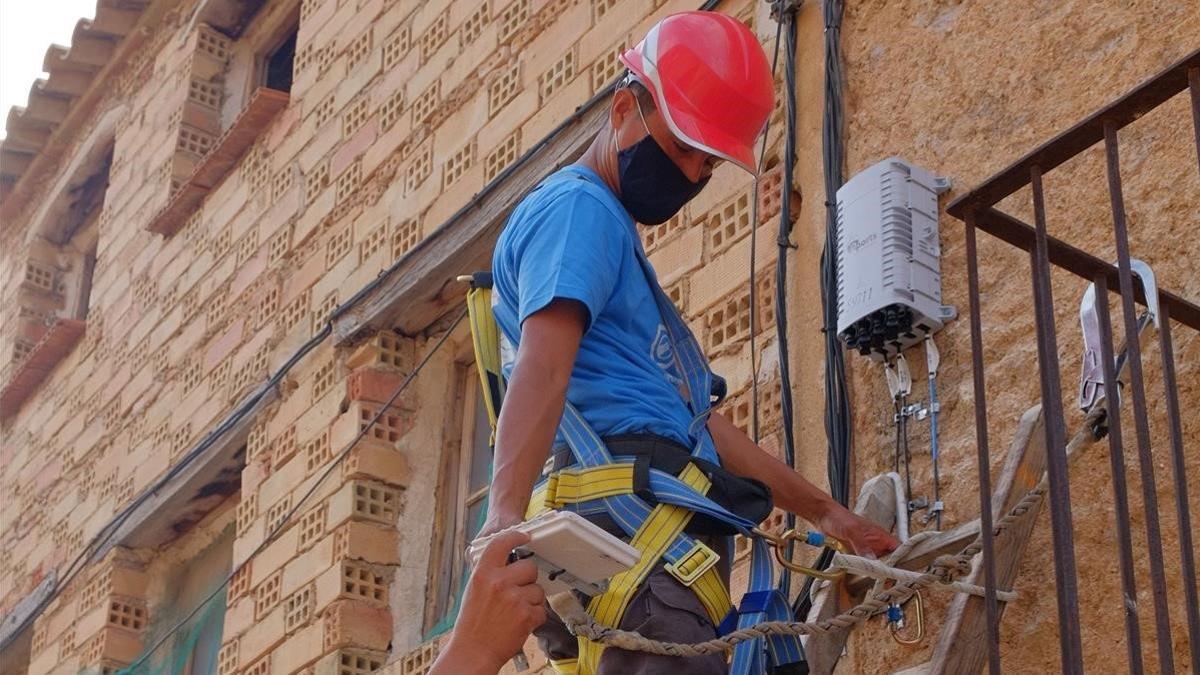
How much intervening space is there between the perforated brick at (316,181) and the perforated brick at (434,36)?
75 centimetres

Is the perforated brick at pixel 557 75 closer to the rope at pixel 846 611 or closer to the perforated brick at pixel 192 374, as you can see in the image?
the perforated brick at pixel 192 374

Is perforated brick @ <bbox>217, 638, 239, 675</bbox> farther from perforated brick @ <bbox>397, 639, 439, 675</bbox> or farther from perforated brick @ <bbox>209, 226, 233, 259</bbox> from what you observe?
perforated brick @ <bbox>209, 226, 233, 259</bbox>

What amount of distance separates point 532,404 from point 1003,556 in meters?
1.14

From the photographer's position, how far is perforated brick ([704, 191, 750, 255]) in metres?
5.43

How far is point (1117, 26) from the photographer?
458 cm

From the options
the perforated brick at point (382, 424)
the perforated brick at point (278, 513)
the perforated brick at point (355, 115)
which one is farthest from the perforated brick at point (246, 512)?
the perforated brick at point (355, 115)

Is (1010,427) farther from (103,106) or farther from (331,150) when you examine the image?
(103,106)

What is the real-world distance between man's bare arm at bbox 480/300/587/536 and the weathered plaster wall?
121 cm

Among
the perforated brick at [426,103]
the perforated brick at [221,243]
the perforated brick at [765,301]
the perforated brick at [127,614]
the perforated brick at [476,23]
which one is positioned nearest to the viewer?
the perforated brick at [765,301]

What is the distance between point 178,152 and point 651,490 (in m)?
7.15

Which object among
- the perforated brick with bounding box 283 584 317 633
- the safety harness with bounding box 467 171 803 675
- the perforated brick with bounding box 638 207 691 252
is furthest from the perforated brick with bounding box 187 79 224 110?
the safety harness with bounding box 467 171 803 675

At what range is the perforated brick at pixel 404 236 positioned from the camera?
293 inches

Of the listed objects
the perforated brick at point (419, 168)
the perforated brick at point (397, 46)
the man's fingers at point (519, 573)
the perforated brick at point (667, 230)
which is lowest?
the man's fingers at point (519, 573)

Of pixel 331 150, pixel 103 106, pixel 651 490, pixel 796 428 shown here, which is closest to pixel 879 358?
pixel 796 428
